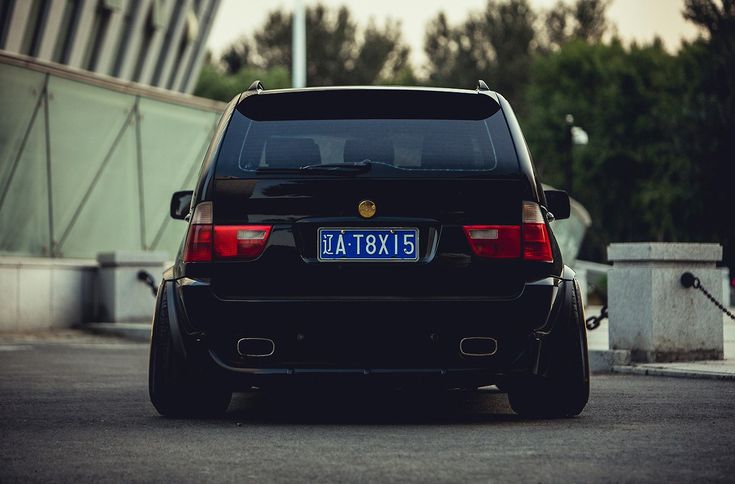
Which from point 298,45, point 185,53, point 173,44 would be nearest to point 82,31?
point 298,45

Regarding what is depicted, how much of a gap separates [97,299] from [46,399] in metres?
11.2

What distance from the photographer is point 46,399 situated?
889cm

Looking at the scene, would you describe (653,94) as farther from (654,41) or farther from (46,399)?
(46,399)

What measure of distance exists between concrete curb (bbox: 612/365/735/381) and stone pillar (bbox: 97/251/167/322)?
378 inches

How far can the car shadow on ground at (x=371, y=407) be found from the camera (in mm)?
7453

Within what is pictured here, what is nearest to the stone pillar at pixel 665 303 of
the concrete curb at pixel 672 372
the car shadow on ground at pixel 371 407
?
the concrete curb at pixel 672 372

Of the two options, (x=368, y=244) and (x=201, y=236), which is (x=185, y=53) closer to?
(x=201, y=236)

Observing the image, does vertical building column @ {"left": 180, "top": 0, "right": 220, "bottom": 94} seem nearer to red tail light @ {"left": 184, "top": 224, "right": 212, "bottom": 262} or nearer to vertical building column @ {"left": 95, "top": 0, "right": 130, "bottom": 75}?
vertical building column @ {"left": 95, "top": 0, "right": 130, "bottom": 75}

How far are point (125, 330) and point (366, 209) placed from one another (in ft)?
39.8

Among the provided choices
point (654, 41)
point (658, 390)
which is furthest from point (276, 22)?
point (658, 390)

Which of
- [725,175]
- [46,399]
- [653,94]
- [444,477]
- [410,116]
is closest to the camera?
[444,477]

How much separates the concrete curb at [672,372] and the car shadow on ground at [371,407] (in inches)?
63.4

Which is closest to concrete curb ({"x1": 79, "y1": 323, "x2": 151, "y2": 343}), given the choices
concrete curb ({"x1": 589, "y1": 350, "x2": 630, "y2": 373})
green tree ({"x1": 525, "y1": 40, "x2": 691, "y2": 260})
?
concrete curb ({"x1": 589, "y1": 350, "x2": 630, "y2": 373})

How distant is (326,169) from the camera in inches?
272
